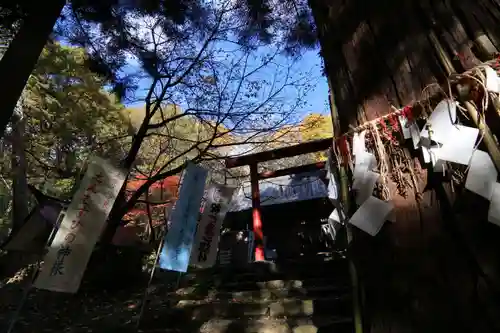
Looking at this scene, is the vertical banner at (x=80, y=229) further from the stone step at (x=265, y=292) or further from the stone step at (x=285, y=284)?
the stone step at (x=285, y=284)

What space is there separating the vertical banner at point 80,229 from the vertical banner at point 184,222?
0.98m

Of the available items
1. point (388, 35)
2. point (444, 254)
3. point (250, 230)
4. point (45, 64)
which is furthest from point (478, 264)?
point (250, 230)

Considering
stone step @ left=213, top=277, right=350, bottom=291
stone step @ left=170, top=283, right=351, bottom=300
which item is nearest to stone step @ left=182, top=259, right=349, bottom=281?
stone step @ left=213, top=277, right=350, bottom=291

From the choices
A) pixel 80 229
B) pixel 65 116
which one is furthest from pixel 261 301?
pixel 65 116

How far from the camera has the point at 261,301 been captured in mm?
5312

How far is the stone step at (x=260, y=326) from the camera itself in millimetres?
3998

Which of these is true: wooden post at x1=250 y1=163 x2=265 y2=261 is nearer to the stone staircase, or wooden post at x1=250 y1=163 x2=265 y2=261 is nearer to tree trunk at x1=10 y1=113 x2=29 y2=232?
the stone staircase

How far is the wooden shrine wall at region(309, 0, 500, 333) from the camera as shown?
94cm

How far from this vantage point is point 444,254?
1005mm

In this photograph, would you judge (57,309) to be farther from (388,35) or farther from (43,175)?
(388,35)

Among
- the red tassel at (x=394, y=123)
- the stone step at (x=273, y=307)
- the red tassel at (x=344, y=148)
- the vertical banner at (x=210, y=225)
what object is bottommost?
the stone step at (x=273, y=307)

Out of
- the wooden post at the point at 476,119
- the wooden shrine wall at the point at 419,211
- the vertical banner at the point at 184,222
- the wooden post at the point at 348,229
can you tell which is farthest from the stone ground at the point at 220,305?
the wooden post at the point at 476,119

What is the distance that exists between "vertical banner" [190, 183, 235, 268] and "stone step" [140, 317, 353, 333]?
1375 millimetres

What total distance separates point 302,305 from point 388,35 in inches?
167
